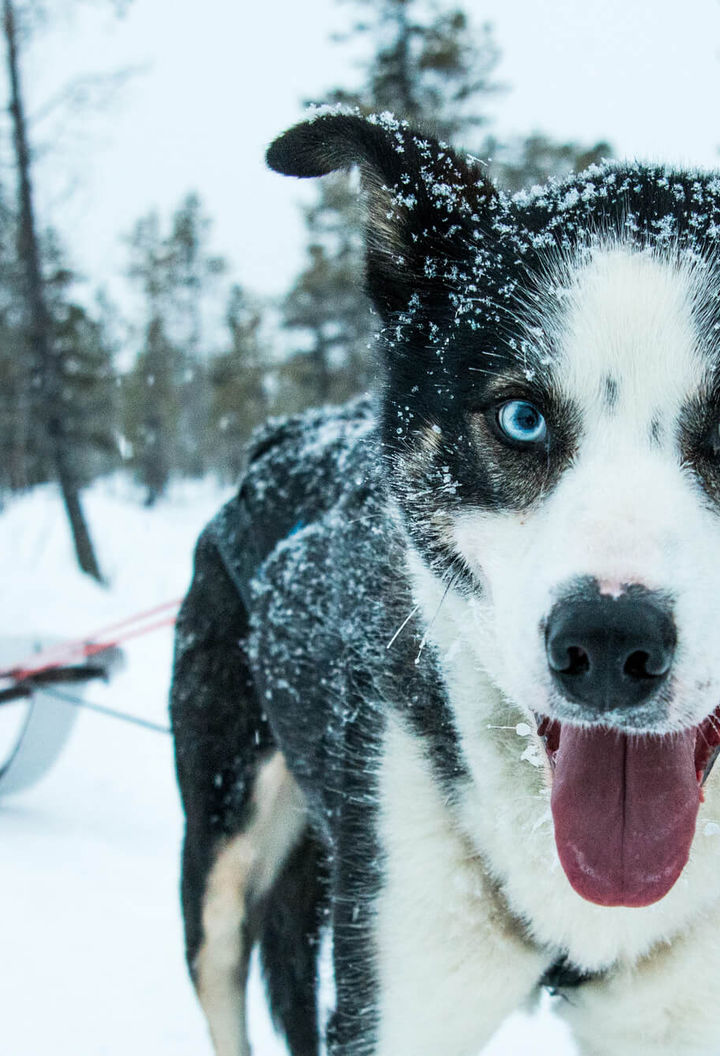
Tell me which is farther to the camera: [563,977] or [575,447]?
[563,977]

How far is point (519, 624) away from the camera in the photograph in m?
1.35

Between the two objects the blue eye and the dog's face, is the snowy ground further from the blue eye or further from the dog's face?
the blue eye

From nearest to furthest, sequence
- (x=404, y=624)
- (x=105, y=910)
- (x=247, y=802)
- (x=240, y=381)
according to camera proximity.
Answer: (x=404, y=624), (x=247, y=802), (x=105, y=910), (x=240, y=381)

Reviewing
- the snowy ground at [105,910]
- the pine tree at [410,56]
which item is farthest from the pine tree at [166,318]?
the snowy ground at [105,910]

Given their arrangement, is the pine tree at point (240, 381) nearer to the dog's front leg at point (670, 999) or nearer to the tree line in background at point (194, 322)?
the tree line in background at point (194, 322)

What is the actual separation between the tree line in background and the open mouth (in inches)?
41.1

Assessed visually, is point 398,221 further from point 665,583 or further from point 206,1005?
point 206,1005

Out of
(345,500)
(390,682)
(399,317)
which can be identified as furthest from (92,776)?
(399,317)

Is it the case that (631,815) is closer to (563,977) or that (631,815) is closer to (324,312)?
(563,977)

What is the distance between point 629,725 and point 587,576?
21cm

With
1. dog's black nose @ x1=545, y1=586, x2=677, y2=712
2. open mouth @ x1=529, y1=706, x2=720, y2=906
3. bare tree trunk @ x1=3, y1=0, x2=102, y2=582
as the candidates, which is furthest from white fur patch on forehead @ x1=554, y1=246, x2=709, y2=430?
bare tree trunk @ x1=3, y1=0, x2=102, y2=582

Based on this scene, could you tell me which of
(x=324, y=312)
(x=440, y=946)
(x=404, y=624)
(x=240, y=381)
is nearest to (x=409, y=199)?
(x=404, y=624)

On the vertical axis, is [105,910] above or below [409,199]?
below

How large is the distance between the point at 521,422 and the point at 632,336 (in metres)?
0.24
